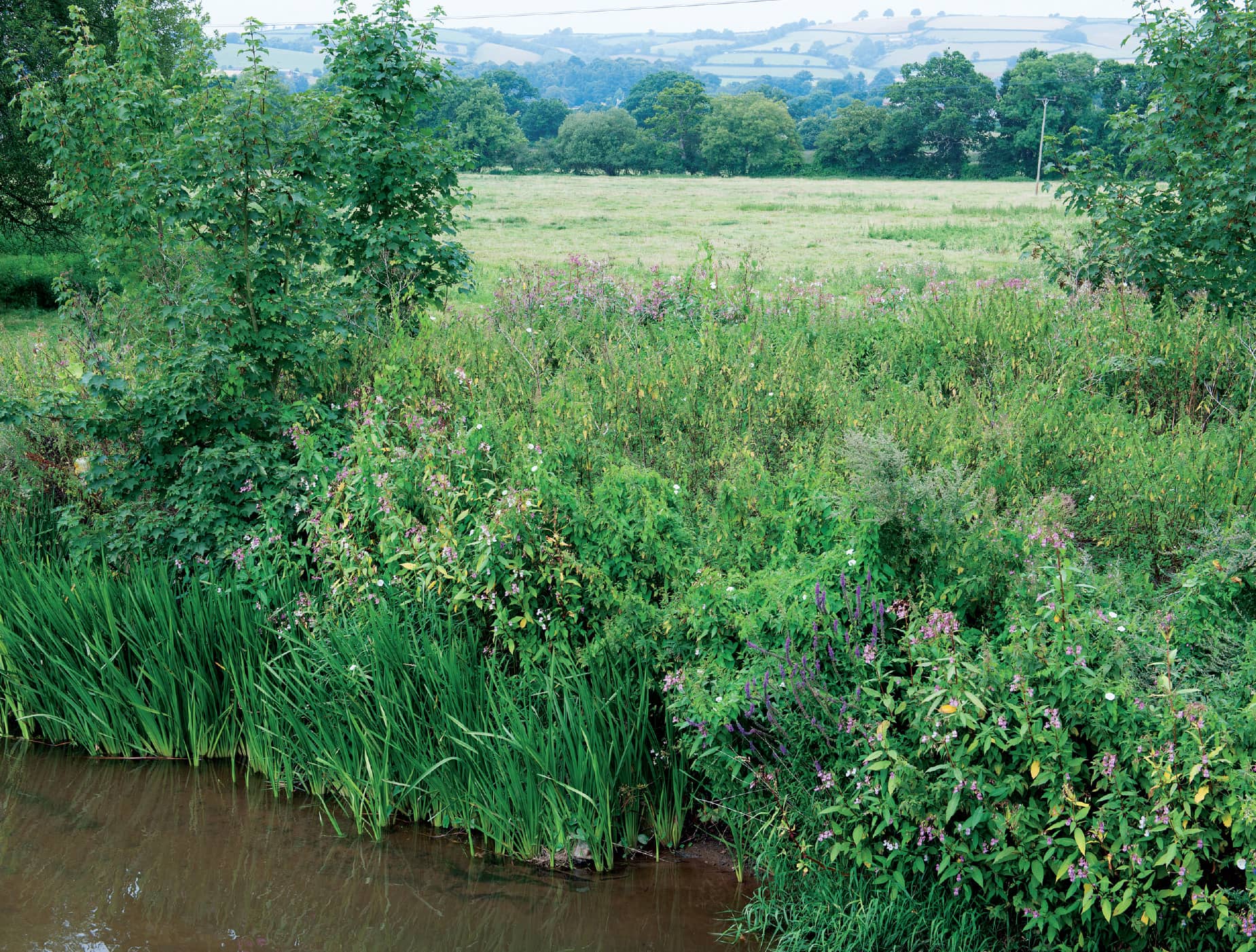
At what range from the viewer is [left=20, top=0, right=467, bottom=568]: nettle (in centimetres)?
596

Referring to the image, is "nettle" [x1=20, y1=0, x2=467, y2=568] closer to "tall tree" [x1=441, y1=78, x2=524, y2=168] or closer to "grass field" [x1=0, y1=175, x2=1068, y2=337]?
"grass field" [x1=0, y1=175, x2=1068, y2=337]

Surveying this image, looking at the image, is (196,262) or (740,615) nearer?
(740,615)

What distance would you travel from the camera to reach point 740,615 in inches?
164

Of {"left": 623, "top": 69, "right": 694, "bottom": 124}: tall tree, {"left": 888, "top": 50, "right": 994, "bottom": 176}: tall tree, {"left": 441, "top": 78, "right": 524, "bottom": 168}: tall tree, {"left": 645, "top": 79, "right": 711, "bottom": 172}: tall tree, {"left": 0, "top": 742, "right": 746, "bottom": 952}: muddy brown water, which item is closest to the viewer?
{"left": 0, "top": 742, "right": 746, "bottom": 952}: muddy brown water

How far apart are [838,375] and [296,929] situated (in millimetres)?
4799

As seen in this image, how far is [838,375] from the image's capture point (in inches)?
273

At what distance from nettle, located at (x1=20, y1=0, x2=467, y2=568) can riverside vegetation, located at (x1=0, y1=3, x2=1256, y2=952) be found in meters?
0.03

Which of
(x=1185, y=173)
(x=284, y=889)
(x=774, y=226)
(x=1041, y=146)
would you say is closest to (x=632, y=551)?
(x=284, y=889)

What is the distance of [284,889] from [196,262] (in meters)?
4.25

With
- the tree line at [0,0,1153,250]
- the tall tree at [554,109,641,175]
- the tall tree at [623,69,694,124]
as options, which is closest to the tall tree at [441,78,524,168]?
the tree line at [0,0,1153,250]

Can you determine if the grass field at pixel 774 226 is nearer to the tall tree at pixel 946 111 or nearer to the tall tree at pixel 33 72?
the tall tree at pixel 33 72

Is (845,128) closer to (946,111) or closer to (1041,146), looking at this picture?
(946,111)

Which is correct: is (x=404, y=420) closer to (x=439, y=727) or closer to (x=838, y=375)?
(x=439, y=727)

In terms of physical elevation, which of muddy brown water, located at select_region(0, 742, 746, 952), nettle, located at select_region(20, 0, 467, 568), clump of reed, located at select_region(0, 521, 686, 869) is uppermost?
nettle, located at select_region(20, 0, 467, 568)
